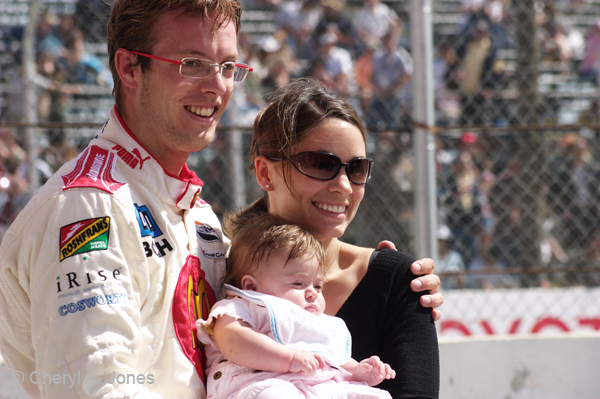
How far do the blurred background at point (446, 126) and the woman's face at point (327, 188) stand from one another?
219cm

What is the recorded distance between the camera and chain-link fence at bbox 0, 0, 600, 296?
15.4ft

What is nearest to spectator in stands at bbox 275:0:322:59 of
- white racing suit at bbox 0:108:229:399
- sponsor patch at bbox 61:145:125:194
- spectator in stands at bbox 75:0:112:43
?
spectator in stands at bbox 75:0:112:43

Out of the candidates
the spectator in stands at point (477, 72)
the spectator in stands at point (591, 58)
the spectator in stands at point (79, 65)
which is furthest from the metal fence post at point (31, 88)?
the spectator in stands at point (591, 58)

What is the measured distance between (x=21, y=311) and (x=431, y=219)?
3.03m

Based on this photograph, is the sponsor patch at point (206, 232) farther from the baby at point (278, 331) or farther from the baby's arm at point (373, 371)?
the baby's arm at point (373, 371)

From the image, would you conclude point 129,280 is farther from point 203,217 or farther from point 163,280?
→ point 203,217

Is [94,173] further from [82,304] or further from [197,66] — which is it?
[197,66]

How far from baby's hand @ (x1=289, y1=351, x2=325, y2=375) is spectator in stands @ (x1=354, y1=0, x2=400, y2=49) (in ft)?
15.0

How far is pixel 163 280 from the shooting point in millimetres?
1799

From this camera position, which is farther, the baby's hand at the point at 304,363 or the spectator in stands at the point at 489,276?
the spectator in stands at the point at 489,276

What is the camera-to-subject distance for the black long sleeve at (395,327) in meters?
2.01

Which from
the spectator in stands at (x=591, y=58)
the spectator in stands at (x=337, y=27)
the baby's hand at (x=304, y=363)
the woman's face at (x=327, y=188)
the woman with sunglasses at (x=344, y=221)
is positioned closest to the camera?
the baby's hand at (x=304, y=363)

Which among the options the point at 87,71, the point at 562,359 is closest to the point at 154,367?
the point at 562,359

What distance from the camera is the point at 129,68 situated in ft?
6.53
